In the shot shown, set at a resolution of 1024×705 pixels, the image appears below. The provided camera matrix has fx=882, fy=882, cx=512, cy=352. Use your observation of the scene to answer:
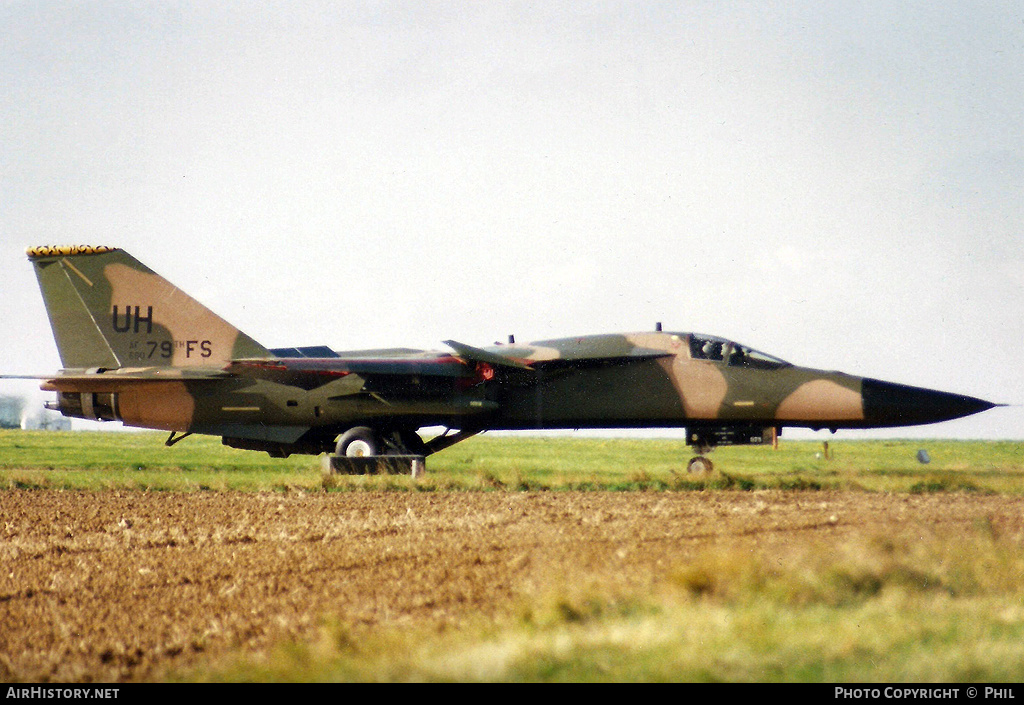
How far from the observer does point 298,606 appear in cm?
547

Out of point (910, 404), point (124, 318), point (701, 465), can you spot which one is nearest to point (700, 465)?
point (701, 465)

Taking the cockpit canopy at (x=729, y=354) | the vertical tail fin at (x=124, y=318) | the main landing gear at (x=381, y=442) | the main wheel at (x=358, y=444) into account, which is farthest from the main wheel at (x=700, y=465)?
the vertical tail fin at (x=124, y=318)

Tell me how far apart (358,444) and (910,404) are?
33.4 feet

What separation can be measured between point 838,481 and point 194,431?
12.6 metres

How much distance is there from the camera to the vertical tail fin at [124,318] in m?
18.6

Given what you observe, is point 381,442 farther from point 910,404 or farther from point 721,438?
point 910,404

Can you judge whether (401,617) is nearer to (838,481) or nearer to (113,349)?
(838,481)

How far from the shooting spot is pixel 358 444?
57.6 feet

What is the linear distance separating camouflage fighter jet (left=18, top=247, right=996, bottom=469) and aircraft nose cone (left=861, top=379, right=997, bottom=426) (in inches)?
0.8

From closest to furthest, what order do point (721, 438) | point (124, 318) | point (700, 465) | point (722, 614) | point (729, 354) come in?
point (722, 614) < point (729, 354) < point (700, 465) < point (721, 438) < point (124, 318)

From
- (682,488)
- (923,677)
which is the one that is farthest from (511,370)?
(923,677)

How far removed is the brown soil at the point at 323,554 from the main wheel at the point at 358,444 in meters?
4.44

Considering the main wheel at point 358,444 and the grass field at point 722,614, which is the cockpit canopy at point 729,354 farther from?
the main wheel at point 358,444
